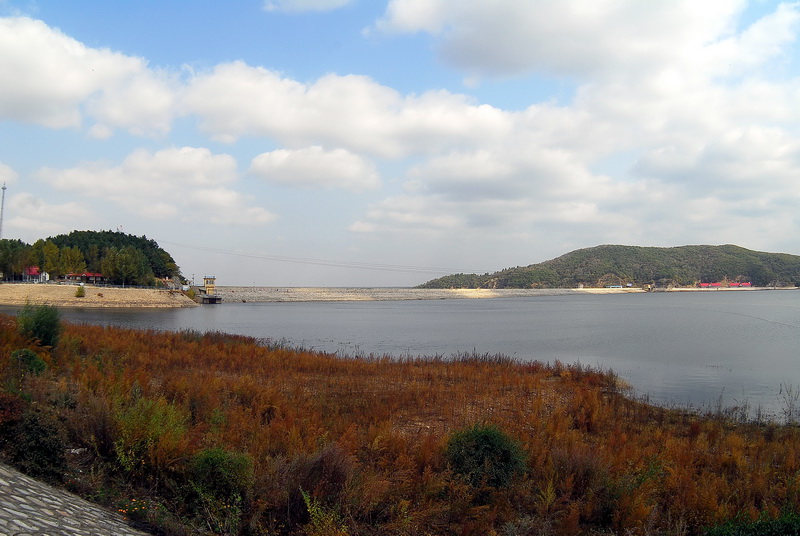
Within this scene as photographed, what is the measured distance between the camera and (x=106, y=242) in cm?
12675

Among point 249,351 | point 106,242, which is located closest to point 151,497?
point 249,351

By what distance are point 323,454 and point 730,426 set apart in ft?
37.8

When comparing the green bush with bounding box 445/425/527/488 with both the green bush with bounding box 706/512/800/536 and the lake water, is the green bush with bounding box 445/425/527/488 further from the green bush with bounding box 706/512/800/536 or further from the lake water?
the lake water

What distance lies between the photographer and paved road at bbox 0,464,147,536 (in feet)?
14.4

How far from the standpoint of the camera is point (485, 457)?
7.53 metres

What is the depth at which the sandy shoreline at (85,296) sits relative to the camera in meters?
69.2

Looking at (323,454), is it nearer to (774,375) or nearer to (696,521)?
(696,521)

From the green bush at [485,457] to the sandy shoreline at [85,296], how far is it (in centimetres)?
6888

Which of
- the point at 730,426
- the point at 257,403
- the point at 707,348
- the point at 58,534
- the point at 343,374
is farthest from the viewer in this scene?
the point at 707,348

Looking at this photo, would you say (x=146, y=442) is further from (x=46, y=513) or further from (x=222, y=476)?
(x=46, y=513)

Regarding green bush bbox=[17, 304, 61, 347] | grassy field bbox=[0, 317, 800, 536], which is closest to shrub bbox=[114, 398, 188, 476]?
grassy field bbox=[0, 317, 800, 536]

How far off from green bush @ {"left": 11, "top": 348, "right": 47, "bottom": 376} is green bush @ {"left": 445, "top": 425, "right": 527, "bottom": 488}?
833 cm

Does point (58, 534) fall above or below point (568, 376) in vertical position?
above

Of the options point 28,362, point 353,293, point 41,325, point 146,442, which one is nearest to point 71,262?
point 353,293
